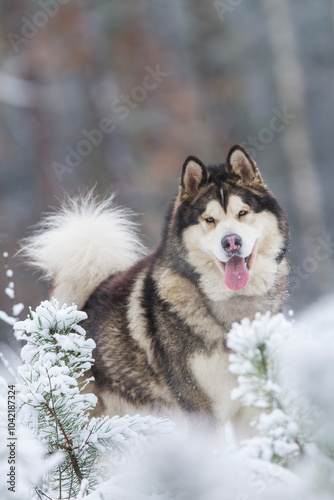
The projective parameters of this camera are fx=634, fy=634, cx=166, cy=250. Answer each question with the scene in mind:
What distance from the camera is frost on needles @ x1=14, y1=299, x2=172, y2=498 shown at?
1.23 m

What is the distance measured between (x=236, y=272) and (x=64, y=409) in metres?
1.24

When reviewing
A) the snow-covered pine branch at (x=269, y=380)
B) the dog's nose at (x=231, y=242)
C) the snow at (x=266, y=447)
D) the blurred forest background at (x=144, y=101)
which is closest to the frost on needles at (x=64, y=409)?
the snow at (x=266, y=447)

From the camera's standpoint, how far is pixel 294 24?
35.1 ft

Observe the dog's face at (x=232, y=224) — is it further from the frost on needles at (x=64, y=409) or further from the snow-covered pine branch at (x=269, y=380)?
the snow-covered pine branch at (x=269, y=380)

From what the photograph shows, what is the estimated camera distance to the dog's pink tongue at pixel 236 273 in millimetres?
2379

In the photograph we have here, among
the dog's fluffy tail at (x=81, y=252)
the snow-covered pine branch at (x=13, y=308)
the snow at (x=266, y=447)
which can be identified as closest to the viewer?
the snow at (x=266, y=447)

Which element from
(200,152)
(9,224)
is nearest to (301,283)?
(200,152)

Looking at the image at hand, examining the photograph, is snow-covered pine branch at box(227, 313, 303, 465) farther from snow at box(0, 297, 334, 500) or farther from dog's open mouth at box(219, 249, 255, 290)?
dog's open mouth at box(219, 249, 255, 290)

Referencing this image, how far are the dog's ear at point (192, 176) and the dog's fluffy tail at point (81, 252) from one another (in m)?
0.61

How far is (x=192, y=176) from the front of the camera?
8.39ft

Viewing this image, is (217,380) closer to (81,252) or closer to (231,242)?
(231,242)

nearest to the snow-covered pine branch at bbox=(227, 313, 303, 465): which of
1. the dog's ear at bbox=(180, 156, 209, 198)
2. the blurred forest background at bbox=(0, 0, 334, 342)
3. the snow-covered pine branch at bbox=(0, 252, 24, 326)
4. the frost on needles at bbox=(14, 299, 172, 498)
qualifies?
the frost on needles at bbox=(14, 299, 172, 498)

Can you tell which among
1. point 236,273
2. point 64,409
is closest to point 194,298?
point 236,273

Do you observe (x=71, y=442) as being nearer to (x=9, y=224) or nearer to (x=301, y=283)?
(x=301, y=283)
